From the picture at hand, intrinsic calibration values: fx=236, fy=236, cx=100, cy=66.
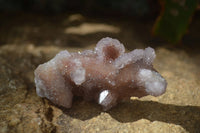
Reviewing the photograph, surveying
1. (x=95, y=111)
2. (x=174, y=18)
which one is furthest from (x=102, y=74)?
(x=174, y=18)

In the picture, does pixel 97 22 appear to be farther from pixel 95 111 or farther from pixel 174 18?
pixel 95 111

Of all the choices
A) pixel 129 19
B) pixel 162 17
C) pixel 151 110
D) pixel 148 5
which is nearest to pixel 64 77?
pixel 151 110

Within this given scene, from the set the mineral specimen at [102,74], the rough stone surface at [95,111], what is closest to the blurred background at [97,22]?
the rough stone surface at [95,111]

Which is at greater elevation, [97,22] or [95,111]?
[95,111]

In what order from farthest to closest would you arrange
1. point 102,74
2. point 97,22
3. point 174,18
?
point 97,22
point 174,18
point 102,74

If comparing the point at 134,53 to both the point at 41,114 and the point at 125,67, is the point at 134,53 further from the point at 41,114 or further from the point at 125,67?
the point at 41,114

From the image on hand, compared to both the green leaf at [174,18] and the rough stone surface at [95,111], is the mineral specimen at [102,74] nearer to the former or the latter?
the rough stone surface at [95,111]
